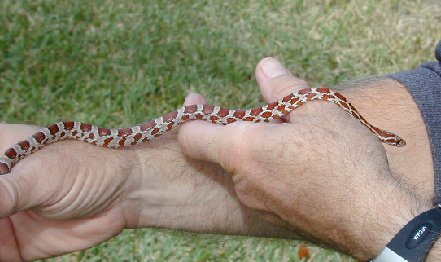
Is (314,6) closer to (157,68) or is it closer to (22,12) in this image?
(157,68)

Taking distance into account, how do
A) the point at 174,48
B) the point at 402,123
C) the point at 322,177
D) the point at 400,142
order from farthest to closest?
the point at 174,48 → the point at 402,123 → the point at 400,142 → the point at 322,177

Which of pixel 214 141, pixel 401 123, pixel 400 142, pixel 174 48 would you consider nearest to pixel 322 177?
pixel 214 141

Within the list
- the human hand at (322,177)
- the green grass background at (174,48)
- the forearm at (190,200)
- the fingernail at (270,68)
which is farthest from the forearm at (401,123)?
the green grass background at (174,48)

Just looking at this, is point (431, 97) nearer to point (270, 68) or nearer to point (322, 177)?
point (270, 68)

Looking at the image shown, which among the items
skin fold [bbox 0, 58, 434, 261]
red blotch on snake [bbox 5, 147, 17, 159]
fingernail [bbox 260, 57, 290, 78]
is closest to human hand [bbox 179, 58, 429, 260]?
skin fold [bbox 0, 58, 434, 261]

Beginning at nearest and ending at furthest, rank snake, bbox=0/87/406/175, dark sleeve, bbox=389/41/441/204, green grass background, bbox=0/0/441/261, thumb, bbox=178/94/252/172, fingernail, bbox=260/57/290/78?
thumb, bbox=178/94/252/172 < snake, bbox=0/87/406/175 < dark sleeve, bbox=389/41/441/204 < fingernail, bbox=260/57/290/78 < green grass background, bbox=0/0/441/261

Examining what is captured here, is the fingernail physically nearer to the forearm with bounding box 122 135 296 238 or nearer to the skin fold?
the skin fold

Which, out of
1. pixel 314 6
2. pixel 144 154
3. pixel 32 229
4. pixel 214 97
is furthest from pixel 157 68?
pixel 32 229
